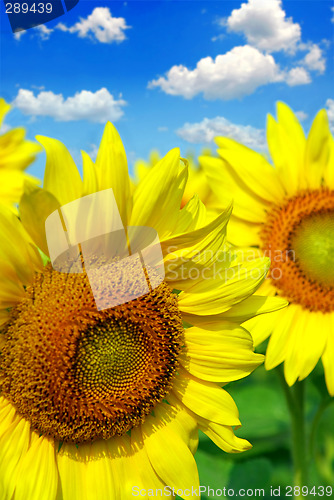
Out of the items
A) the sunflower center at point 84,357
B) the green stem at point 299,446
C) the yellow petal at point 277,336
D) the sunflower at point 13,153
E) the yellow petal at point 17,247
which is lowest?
the green stem at point 299,446

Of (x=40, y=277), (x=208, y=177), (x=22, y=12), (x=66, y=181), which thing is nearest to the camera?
(x=66, y=181)

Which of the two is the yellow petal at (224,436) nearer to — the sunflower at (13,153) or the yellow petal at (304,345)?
the yellow petal at (304,345)

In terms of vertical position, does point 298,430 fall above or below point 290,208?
below

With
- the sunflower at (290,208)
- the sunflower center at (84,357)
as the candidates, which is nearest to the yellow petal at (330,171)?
the sunflower at (290,208)

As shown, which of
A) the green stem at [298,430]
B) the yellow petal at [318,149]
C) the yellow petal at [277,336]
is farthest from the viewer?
the green stem at [298,430]

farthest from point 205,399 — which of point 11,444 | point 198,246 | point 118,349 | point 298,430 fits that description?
point 298,430

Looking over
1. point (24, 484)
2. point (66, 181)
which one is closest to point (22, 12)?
point (66, 181)

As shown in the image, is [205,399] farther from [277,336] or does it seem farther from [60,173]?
[60,173]

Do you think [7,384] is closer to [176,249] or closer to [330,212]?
[176,249]
